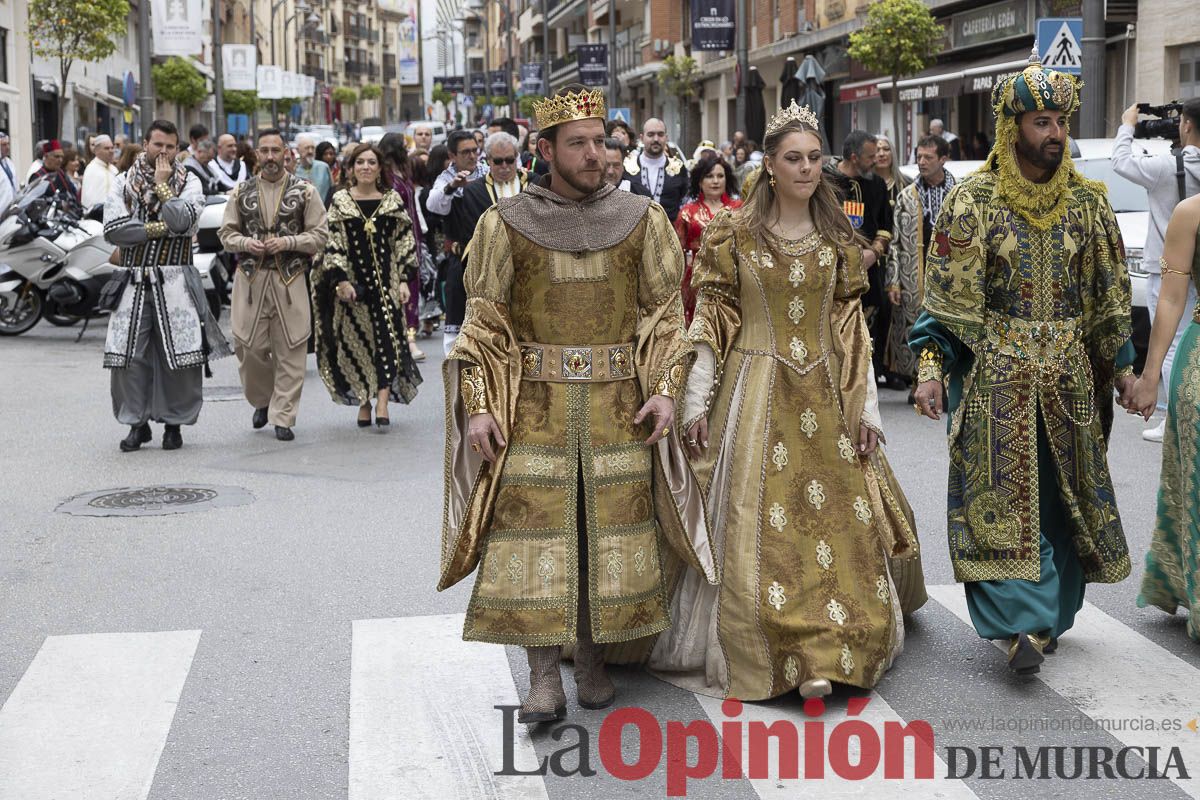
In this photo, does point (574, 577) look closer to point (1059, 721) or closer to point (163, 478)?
point (1059, 721)

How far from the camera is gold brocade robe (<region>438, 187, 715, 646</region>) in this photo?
495 cm

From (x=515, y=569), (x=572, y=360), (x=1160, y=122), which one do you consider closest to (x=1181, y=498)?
(x=572, y=360)

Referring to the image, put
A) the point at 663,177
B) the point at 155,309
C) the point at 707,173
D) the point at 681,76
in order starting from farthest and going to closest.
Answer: the point at 681,76 → the point at 663,177 → the point at 707,173 → the point at 155,309

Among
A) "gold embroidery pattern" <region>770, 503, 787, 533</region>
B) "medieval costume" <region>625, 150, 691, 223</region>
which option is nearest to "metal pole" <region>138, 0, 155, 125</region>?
"medieval costume" <region>625, 150, 691, 223</region>

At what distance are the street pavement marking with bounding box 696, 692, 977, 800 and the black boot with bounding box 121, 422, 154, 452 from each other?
19.9ft

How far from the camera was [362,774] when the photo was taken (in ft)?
15.2

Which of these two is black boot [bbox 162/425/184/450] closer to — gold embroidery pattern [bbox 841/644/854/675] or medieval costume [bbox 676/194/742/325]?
medieval costume [bbox 676/194/742/325]

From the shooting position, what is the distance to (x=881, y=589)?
527cm

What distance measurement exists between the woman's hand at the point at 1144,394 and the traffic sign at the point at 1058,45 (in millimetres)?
10967

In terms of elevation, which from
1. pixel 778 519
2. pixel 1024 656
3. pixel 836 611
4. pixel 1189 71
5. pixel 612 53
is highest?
pixel 612 53

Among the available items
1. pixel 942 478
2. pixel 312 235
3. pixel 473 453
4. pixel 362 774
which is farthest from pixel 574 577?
pixel 312 235

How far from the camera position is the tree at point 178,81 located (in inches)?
2016

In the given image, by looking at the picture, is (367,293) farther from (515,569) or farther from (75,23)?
(75,23)

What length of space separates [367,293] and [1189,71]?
49.9 feet
